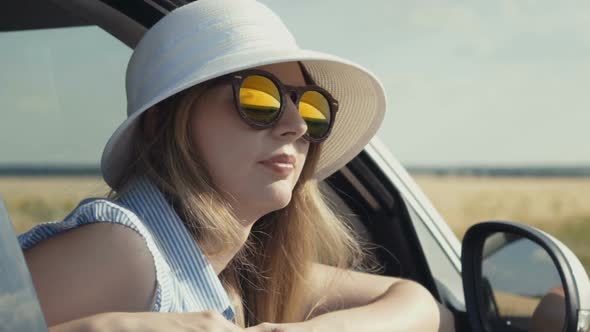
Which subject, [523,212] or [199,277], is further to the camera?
[523,212]

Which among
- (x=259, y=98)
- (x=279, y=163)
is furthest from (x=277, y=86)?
(x=279, y=163)

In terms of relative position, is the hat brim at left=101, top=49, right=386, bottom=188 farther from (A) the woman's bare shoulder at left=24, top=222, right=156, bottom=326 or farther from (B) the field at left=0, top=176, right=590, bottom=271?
(B) the field at left=0, top=176, right=590, bottom=271

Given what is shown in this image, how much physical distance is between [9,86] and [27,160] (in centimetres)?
22

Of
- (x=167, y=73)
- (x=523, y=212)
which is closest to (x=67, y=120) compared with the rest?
(x=167, y=73)

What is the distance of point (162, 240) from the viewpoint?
2.00 m

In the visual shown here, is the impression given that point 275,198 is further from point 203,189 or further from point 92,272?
point 92,272

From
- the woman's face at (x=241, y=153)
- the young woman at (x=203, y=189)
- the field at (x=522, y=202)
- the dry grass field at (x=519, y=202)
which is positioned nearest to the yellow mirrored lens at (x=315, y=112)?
the young woman at (x=203, y=189)

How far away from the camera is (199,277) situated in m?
2.04

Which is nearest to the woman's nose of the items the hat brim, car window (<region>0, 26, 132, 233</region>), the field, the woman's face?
the woman's face

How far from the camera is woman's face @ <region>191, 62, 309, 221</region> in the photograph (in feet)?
6.75

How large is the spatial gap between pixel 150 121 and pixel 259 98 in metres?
0.28

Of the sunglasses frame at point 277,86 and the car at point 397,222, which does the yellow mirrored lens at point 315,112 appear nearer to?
the sunglasses frame at point 277,86

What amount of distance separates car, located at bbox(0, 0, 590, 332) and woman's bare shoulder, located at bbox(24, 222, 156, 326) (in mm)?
699

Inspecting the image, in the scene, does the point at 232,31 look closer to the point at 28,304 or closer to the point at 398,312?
the point at 398,312
